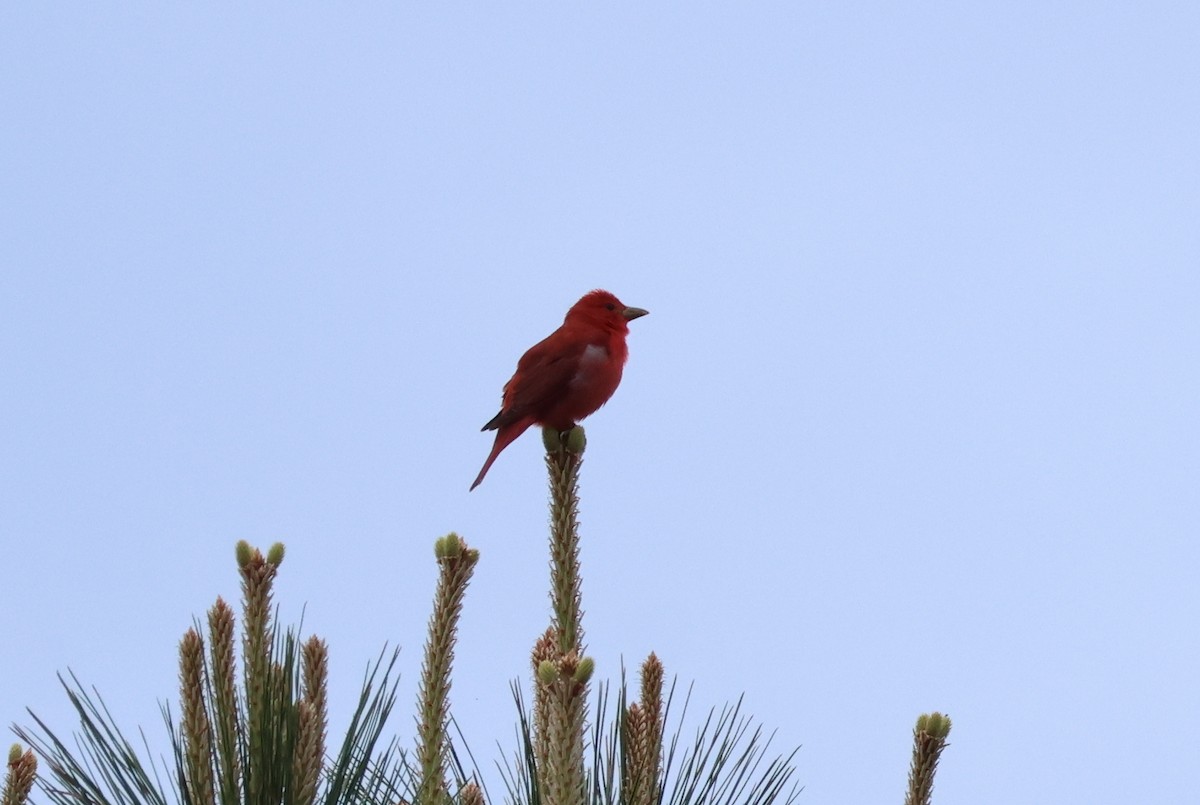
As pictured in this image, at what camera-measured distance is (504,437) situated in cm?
521

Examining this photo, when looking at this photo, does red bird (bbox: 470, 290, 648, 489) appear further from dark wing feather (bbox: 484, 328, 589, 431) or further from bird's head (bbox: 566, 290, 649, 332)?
bird's head (bbox: 566, 290, 649, 332)

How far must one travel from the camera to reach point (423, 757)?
229cm

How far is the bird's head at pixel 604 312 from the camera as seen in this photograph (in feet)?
19.1

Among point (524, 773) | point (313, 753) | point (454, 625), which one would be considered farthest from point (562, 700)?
point (524, 773)

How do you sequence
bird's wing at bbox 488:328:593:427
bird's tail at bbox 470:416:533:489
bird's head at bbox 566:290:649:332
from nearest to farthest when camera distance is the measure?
1. bird's wing at bbox 488:328:593:427
2. bird's tail at bbox 470:416:533:489
3. bird's head at bbox 566:290:649:332

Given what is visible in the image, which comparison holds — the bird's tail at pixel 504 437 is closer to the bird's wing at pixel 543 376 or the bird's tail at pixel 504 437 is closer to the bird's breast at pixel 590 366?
the bird's wing at pixel 543 376

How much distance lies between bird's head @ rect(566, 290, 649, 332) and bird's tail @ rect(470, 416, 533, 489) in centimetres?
72

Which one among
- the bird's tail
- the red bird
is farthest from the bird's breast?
the bird's tail

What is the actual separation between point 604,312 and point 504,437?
95 centimetres

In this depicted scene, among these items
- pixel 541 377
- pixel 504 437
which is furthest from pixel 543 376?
pixel 504 437

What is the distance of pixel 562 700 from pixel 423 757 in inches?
22.7

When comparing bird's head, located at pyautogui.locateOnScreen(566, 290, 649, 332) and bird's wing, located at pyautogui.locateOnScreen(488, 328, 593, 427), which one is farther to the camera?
bird's head, located at pyautogui.locateOnScreen(566, 290, 649, 332)

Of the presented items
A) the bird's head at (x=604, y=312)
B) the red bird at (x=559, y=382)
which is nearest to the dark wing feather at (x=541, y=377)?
the red bird at (x=559, y=382)

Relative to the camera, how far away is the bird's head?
582cm
